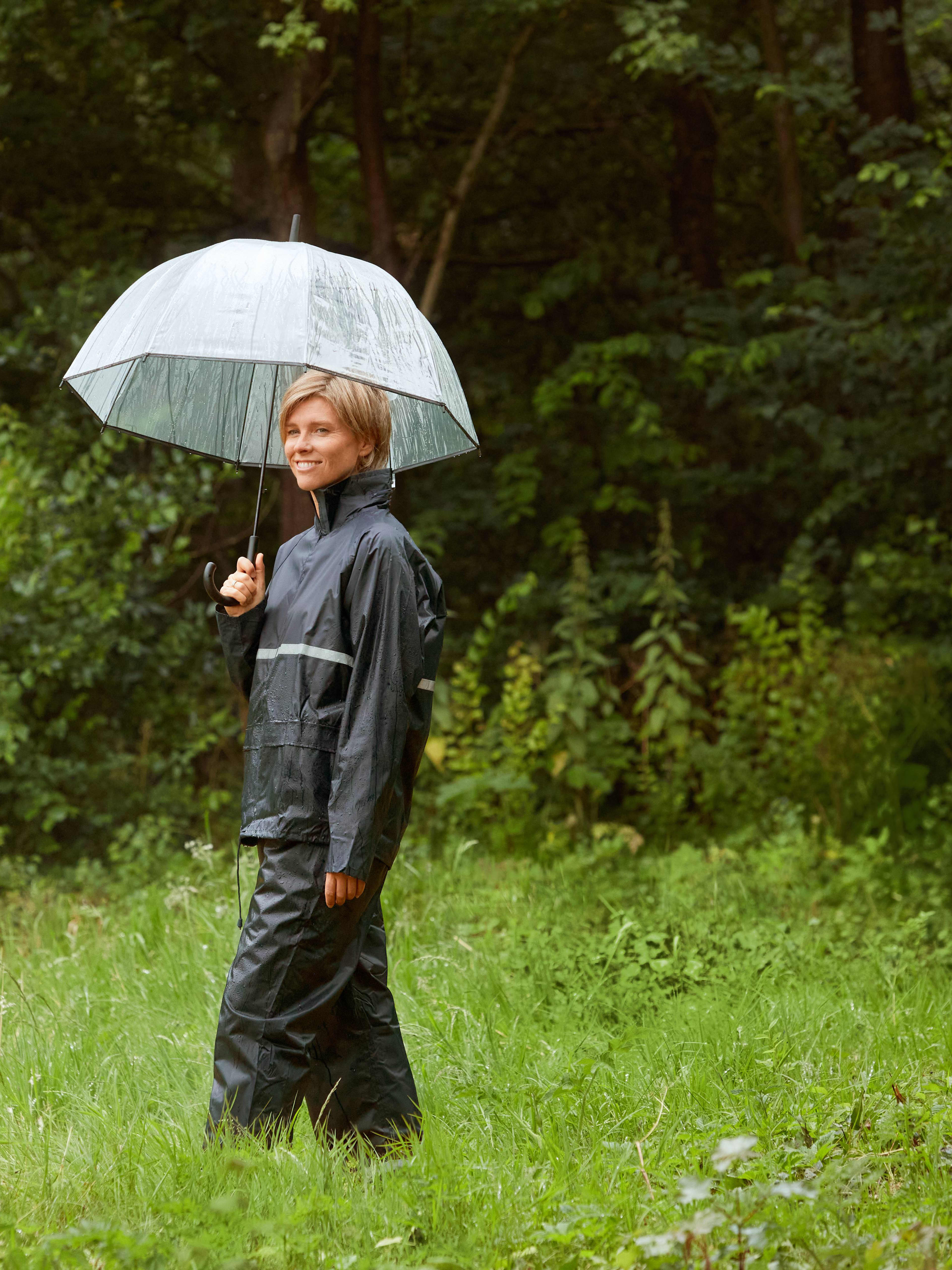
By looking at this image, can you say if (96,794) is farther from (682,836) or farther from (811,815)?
(811,815)

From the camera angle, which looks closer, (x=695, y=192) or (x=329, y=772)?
(x=329, y=772)

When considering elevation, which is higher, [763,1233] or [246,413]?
[246,413]

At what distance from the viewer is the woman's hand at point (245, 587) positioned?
277 centimetres

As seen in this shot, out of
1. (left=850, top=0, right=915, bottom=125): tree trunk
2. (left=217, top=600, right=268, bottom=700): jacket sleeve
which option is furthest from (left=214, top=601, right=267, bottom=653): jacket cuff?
(left=850, top=0, right=915, bottom=125): tree trunk

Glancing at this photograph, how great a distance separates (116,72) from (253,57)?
144 cm

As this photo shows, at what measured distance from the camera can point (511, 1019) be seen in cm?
368

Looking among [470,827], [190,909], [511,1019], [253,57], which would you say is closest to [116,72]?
[253,57]

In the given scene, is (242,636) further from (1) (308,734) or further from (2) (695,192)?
(2) (695,192)

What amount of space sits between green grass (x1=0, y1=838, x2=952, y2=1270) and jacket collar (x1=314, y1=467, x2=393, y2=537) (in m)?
1.39

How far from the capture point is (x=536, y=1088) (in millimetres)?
3045

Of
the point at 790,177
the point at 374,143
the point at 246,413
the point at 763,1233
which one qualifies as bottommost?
the point at 763,1233

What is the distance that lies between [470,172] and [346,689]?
566 cm

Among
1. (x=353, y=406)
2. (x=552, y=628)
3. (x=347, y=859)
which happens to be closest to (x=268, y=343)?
(x=353, y=406)

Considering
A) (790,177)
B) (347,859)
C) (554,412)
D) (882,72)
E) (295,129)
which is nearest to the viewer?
(347,859)
